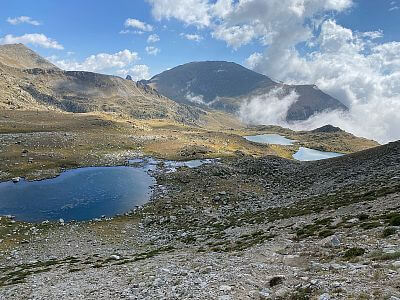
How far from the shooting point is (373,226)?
25.1 m

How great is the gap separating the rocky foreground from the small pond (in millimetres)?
6057

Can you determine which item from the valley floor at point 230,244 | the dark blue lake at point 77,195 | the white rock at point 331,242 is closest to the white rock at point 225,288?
the valley floor at point 230,244

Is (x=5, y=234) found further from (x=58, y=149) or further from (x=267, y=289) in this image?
(x=58, y=149)

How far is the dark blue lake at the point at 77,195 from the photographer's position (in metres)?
66.1

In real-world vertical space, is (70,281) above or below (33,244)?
above

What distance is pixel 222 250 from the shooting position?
3161 centimetres

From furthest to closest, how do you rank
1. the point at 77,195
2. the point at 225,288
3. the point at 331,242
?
the point at 77,195
the point at 331,242
the point at 225,288

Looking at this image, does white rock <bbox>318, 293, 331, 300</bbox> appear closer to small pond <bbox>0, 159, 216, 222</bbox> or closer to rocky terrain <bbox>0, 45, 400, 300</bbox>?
rocky terrain <bbox>0, 45, 400, 300</bbox>

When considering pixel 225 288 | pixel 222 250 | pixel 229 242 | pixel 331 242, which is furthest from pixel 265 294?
pixel 229 242

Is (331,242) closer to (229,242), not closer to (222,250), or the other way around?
(222,250)

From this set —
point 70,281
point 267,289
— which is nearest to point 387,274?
point 267,289

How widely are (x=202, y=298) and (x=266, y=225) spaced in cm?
2276

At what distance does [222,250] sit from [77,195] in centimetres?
5545

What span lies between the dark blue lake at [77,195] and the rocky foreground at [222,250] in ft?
21.4
